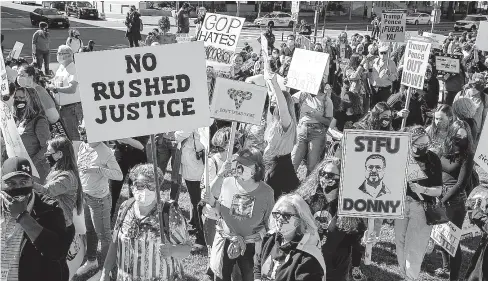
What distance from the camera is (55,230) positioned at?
12.2ft

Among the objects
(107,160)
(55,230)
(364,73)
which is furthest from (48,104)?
(364,73)

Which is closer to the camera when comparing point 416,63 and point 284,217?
point 284,217

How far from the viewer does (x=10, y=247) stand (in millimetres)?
3730

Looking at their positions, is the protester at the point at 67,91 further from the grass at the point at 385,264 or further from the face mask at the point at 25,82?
the grass at the point at 385,264

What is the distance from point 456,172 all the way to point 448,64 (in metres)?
5.63

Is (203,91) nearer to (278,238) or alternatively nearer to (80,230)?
(278,238)

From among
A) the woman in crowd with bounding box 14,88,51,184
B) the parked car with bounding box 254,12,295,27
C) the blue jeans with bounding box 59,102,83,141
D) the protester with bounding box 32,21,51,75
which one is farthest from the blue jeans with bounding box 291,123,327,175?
the parked car with bounding box 254,12,295,27

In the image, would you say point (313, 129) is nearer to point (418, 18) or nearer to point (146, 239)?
point (146, 239)

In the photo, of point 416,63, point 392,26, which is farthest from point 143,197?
point 392,26

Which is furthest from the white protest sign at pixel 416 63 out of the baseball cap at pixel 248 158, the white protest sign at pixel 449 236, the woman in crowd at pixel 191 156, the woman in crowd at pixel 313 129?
the baseball cap at pixel 248 158

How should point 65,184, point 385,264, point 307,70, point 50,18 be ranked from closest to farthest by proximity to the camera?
point 65,184
point 385,264
point 307,70
point 50,18

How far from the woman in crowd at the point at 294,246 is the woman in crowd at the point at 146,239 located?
635 millimetres

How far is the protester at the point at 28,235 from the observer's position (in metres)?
3.59

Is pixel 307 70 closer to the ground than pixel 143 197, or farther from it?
farther from it
